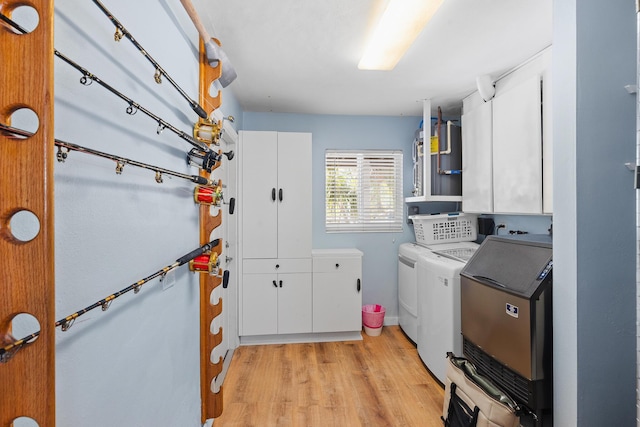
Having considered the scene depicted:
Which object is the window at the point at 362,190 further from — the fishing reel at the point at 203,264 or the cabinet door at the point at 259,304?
the fishing reel at the point at 203,264

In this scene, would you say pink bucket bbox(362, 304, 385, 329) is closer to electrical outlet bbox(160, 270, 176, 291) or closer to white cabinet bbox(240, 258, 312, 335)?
white cabinet bbox(240, 258, 312, 335)

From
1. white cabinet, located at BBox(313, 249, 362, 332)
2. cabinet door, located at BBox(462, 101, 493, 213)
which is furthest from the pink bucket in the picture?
cabinet door, located at BBox(462, 101, 493, 213)

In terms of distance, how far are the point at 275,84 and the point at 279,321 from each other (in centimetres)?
220

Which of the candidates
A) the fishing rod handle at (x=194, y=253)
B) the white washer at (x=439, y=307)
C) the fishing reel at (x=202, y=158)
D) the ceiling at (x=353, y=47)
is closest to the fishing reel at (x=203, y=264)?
the fishing rod handle at (x=194, y=253)

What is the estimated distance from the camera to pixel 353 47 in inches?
76.7

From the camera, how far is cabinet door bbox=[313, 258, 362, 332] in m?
2.97

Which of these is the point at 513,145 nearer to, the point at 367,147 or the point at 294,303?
the point at 367,147

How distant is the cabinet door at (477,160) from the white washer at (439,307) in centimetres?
50

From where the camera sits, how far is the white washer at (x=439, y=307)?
213cm

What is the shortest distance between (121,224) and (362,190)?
109 inches

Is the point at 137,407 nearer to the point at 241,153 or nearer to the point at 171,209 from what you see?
the point at 171,209

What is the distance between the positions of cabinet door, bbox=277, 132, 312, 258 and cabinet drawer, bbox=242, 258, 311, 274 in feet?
0.17

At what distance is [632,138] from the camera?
4.08 ft

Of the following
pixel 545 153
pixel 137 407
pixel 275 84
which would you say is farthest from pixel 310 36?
pixel 137 407
